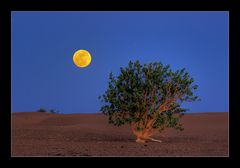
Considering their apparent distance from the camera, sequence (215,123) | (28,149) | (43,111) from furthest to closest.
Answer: (43,111) < (215,123) < (28,149)

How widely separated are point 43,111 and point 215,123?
3338 cm

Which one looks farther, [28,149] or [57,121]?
[57,121]
